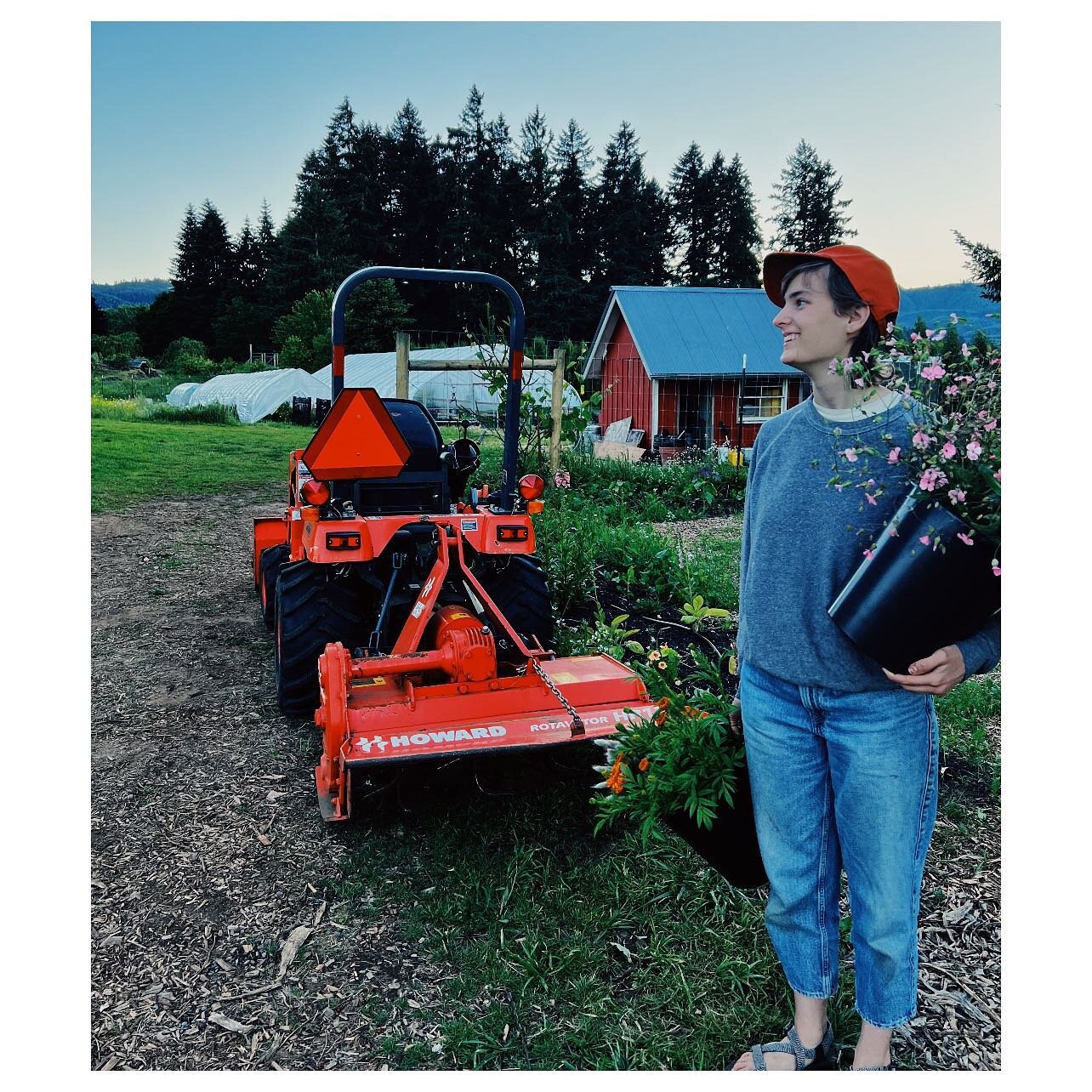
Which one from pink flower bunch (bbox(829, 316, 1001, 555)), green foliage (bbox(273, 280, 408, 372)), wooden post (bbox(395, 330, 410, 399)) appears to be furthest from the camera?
green foliage (bbox(273, 280, 408, 372))

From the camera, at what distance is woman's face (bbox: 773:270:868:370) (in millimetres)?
1660

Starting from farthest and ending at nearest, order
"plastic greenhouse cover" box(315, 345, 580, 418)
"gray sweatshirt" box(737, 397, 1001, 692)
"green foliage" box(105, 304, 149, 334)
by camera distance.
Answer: "green foliage" box(105, 304, 149, 334)
"plastic greenhouse cover" box(315, 345, 580, 418)
"gray sweatshirt" box(737, 397, 1001, 692)

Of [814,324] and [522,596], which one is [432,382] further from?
[814,324]

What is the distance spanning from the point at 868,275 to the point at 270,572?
13.6 feet

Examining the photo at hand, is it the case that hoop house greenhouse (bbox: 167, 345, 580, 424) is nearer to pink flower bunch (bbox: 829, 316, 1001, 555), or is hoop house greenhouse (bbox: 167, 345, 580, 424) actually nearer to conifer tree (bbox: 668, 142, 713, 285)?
conifer tree (bbox: 668, 142, 713, 285)

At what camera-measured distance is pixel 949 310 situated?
1.60 meters

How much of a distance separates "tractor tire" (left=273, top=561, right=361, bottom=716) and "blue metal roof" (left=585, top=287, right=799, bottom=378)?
37.7 feet

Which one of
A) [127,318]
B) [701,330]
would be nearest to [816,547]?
[701,330]

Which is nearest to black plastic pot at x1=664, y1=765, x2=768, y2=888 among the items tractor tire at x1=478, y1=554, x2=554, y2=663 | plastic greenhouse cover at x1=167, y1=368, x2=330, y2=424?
tractor tire at x1=478, y1=554, x2=554, y2=663

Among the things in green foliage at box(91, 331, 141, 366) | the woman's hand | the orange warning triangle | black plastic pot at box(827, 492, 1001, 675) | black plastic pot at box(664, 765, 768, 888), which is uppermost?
green foliage at box(91, 331, 141, 366)

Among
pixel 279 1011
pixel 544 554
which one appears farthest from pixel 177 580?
pixel 279 1011

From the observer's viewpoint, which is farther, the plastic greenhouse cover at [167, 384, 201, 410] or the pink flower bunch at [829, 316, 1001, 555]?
the plastic greenhouse cover at [167, 384, 201, 410]

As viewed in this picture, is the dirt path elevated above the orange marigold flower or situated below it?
below

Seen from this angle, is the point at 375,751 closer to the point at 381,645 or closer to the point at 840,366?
the point at 381,645
